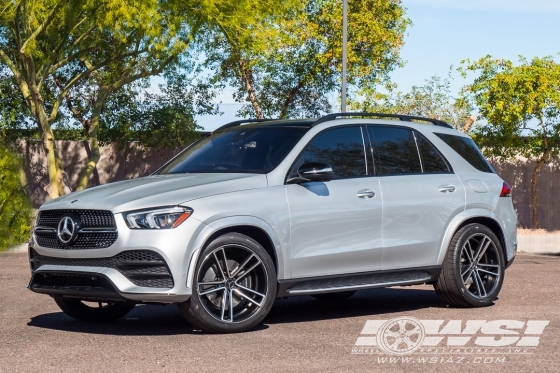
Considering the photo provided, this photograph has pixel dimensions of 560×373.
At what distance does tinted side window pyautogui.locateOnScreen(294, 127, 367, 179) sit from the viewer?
9297 mm

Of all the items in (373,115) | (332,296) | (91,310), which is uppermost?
(373,115)

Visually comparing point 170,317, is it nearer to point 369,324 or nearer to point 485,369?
point 369,324

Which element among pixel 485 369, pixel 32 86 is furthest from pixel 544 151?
pixel 485 369

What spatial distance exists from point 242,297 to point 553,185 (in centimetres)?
2546

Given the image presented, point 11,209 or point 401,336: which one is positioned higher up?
point 11,209

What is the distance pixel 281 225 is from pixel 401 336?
1.30 meters

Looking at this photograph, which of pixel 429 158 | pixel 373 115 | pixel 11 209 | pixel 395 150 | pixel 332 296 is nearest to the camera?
pixel 395 150

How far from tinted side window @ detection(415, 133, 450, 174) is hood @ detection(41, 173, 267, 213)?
82.8 inches

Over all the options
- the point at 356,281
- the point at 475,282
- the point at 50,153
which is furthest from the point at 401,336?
the point at 50,153

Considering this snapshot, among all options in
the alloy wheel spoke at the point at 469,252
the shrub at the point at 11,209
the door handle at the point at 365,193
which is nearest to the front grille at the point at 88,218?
the door handle at the point at 365,193

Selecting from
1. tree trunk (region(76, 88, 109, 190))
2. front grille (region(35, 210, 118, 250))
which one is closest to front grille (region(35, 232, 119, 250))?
front grille (region(35, 210, 118, 250))

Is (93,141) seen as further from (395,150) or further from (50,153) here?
(395,150)

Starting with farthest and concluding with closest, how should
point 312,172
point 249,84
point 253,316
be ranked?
1. point 249,84
2. point 312,172
3. point 253,316

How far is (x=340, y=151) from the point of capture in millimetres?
9516
